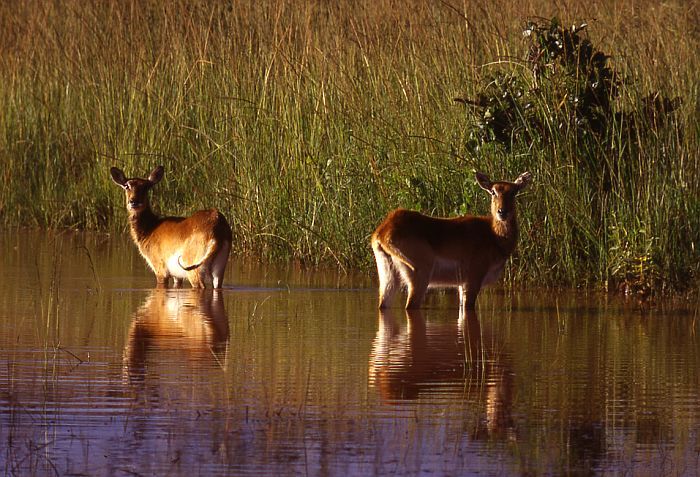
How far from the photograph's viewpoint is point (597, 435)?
6.90m

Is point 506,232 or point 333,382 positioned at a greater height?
point 506,232

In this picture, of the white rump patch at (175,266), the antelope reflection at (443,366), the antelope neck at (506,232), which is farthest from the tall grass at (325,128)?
the antelope reflection at (443,366)

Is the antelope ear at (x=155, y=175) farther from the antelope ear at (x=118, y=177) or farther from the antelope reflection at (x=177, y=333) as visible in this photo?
the antelope reflection at (x=177, y=333)

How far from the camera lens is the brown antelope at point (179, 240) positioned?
11.9m

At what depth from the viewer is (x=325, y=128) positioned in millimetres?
13969

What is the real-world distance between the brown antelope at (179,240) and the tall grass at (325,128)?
124 cm

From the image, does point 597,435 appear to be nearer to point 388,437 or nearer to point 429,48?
point 388,437

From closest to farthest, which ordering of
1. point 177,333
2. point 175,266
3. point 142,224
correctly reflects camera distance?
point 177,333, point 175,266, point 142,224

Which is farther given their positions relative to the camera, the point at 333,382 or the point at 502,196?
the point at 502,196

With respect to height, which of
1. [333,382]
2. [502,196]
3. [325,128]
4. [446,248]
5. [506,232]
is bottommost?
[333,382]

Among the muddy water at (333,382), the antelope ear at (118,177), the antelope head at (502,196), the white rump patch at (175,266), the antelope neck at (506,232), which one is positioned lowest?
the muddy water at (333,382)

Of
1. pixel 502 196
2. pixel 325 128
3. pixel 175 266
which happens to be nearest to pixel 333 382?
pixel 502 196

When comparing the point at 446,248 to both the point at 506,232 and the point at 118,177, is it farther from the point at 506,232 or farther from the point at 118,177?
the point at 118,177

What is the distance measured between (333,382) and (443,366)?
0.88 m
